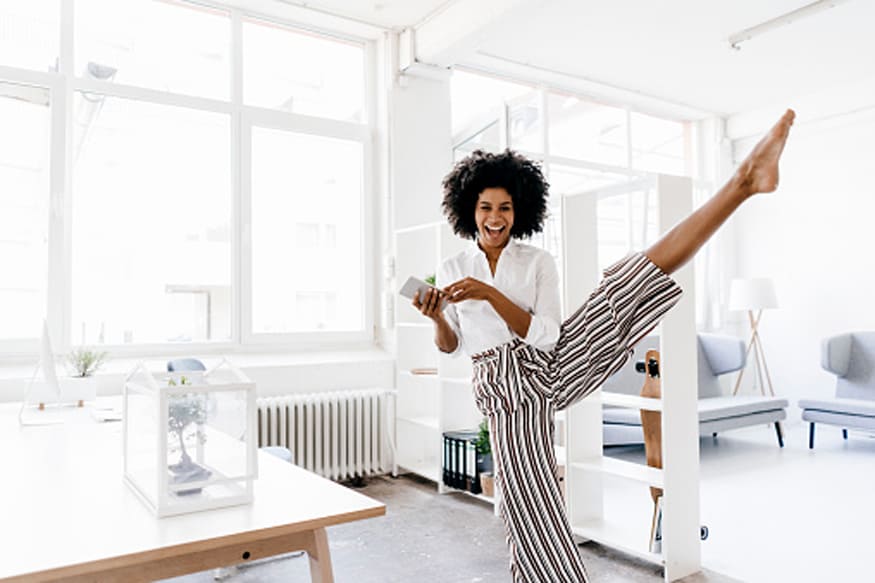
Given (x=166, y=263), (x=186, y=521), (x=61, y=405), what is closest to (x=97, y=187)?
(x=166, y=263)

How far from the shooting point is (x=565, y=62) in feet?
17.9

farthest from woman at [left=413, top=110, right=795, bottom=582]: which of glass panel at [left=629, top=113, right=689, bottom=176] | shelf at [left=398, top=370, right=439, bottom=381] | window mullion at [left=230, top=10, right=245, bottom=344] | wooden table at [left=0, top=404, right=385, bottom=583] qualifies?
glass panel at [left=629, top=113, right=689, bottom=176]

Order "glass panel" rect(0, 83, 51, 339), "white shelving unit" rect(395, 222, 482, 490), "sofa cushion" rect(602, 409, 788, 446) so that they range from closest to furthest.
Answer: "glass panel" rect(0, 83, 51, 339), "white shelving unit" rect(395, 222, 482, 490), "sofa cushion" rect(602, 409, 788, 446)

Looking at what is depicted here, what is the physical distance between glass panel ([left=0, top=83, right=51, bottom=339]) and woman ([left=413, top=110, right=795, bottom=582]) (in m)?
2.82

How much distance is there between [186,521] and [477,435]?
279cm

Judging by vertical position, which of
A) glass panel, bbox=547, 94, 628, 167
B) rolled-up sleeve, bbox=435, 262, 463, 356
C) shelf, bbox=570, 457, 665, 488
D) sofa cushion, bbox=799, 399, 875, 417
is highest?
glass panel, bbox=547, 94, 628, 167

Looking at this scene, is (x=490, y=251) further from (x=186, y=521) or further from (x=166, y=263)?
(x=166, y=263)

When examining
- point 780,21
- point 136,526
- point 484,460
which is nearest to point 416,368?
point 484,460

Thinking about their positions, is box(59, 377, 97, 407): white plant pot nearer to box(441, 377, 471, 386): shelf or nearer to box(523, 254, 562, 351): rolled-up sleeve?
box(441, 377, 471, 386): shelf

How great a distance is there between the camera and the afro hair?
7.23 feet

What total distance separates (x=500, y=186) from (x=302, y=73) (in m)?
3.05

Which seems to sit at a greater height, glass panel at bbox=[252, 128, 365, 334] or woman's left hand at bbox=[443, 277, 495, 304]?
glass panel at bbox=[252, 128, 365, 334]

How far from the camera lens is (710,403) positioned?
17.3ft

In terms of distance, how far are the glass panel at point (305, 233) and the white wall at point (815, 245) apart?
4.45m
